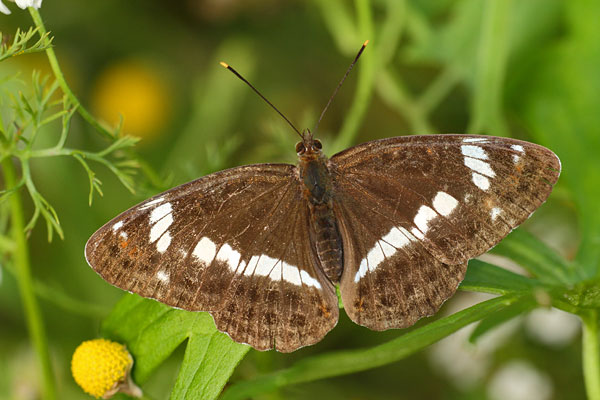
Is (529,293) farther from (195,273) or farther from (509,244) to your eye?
(195,273)

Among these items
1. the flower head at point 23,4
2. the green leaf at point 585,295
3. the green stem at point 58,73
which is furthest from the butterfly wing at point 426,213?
the flower head at point 23,4

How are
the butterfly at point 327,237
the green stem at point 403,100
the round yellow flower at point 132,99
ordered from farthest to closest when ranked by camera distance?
the round yellow flower at point 132,99, the green stem at point 403,100, the butterfly at point 327,237

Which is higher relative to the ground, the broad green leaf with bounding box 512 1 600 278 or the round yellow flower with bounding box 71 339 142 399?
the broad green leaf with bounding box 512 1 600 278

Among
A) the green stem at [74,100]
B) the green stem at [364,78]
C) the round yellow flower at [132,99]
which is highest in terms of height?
the round yellow flower at [132,99]

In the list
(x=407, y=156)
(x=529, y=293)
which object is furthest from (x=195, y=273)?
(x=529, y=293)

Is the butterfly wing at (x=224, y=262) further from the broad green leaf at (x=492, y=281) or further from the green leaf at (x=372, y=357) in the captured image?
the broad green leaf at (x=492, y=281)

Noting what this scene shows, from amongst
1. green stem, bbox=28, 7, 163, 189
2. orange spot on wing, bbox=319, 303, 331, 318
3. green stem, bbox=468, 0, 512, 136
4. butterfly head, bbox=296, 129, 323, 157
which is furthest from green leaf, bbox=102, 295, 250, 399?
green stem, bbox=468, 0, 512, 136

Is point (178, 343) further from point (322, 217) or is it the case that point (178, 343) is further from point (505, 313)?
point (505, 313)

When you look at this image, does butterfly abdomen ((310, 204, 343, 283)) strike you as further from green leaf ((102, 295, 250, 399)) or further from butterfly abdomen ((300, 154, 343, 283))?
green leaf ((102, 295, 250, 399))
